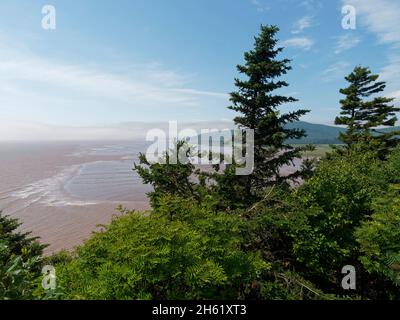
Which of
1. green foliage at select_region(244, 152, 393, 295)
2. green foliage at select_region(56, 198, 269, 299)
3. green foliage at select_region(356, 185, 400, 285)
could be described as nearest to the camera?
green foliage at select_region(56, 198, 269, 299)

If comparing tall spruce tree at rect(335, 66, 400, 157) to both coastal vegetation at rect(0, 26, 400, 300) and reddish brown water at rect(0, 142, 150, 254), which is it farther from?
reddish brown water at rect(0, 142, 150, 254)

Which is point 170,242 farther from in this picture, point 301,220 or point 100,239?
point 301,220

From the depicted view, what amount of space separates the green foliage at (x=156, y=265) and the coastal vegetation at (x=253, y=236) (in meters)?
0.02

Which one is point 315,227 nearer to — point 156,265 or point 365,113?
point 156,265

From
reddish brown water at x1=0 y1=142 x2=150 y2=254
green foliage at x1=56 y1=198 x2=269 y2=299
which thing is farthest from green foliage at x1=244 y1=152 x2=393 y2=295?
reddish brown water at x1=0 y1=142 x2=150 y2=254

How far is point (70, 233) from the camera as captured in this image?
2773cm

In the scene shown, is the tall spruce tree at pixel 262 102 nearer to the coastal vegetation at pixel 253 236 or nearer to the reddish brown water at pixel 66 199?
the coastal vegetation at pixel 253 236

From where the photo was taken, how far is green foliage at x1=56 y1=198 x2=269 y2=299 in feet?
16.8

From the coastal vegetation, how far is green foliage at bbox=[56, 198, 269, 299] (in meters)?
0.02

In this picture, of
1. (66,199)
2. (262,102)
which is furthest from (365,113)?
(66,199)

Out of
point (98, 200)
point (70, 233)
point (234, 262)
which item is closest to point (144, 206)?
point (98, 200)

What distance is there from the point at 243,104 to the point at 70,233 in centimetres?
2300

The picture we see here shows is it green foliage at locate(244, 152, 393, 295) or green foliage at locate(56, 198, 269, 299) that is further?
green foliage at locate(244, 152, 393, 295)

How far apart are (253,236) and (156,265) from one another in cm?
622
